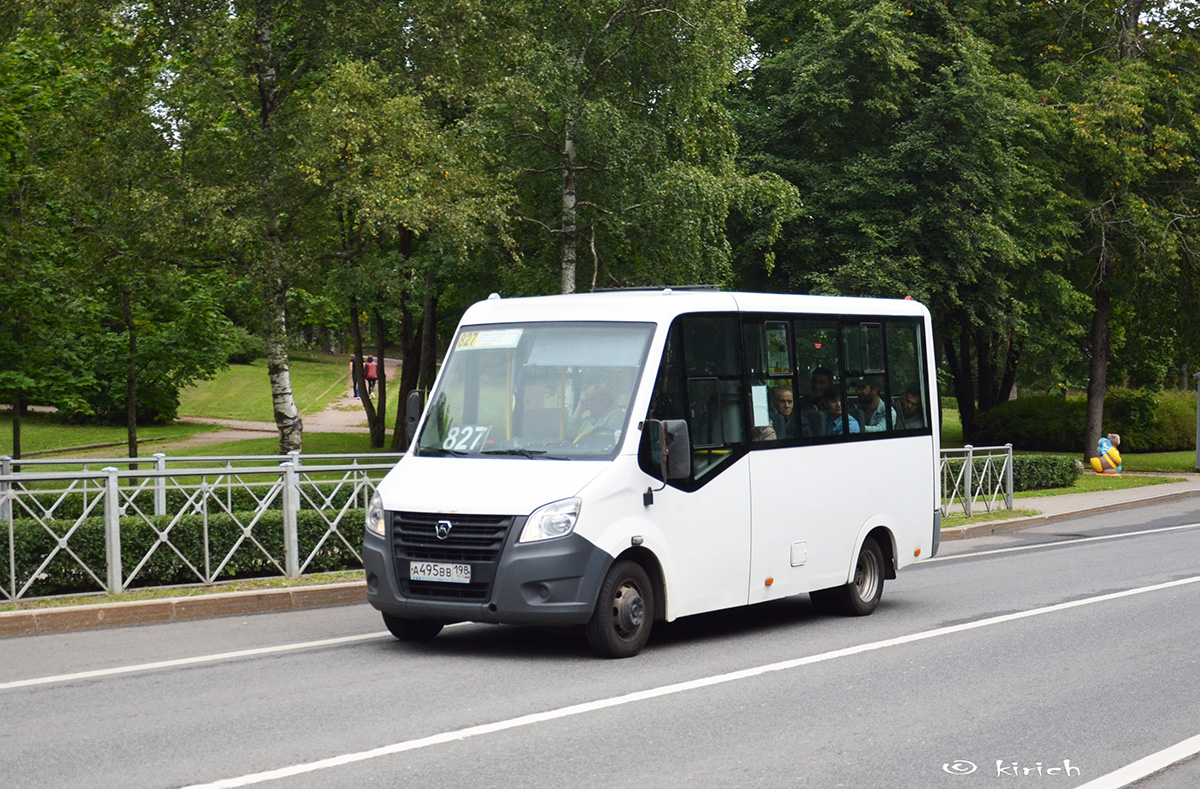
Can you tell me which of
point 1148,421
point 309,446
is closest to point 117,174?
point 309,446

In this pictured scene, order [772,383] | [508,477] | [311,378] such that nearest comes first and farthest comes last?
[508,477], [772,383], [311,378]

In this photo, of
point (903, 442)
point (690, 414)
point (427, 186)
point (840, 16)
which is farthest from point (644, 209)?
point (690, 414)

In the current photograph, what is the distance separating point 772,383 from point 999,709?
3.76m

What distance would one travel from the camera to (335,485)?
46.2 ft

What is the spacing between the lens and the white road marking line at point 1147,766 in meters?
6.08

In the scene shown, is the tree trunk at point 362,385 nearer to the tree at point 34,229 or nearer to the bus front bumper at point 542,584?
the tree at point 34,229

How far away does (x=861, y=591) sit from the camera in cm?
1184

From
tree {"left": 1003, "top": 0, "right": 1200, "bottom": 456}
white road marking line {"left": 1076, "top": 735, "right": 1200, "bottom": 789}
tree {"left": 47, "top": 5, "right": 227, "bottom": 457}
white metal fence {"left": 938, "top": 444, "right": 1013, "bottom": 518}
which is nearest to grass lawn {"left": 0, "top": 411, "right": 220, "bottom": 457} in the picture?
tree {"left": 47, "top": 5, "right": 227, "bottom": 457}

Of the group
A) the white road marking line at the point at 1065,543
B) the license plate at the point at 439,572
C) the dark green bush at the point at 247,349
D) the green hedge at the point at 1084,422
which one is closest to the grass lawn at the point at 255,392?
the dark green bush at the point at 247,349

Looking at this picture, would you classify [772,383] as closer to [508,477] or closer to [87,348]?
[508,477]

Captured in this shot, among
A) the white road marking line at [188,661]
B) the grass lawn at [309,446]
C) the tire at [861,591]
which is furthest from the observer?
the grass lawn at [309,446]

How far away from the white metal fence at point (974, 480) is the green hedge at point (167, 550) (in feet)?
39.2

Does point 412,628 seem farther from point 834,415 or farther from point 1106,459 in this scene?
point 1106,459

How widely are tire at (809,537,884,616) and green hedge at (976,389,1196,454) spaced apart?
112 ft
